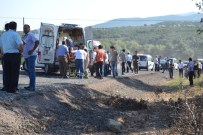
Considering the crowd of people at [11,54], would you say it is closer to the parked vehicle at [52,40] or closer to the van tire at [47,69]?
the parked vehicle at [52,40]

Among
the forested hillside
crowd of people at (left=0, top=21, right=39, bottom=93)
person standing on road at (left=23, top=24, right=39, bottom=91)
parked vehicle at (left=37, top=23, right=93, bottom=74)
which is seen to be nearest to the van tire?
parked vehicle at (left=37, top=23, right=93, bottom=74)

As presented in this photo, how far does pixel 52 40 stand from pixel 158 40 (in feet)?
406

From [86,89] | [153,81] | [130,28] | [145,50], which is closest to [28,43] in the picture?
[86,89]

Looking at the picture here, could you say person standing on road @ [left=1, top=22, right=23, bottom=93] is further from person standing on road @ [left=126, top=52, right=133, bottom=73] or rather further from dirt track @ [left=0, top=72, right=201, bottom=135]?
person standing on road @ [left=126, top=52, right=133, bottom=73]

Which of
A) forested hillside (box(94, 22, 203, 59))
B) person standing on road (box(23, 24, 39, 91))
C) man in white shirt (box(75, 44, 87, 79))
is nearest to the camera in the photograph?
person standing on road (box(23, 24, 39, 91))

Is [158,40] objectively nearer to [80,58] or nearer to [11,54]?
[80,58]

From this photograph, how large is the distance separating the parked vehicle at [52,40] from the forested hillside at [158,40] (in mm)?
87025

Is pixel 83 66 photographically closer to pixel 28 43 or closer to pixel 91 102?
pixel 91 102

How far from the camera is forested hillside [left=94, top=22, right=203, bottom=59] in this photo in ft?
420

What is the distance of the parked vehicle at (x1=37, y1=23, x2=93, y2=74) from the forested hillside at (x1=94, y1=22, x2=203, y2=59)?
286 feet

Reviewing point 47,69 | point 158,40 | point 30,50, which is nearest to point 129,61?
point 47,69

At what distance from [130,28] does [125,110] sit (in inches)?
6526

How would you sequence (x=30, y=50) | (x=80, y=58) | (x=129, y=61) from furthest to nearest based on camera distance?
(x=129, y=61), (x=80, y=58), (x=30, y=50)

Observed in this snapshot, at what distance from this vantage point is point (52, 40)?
968 inches
